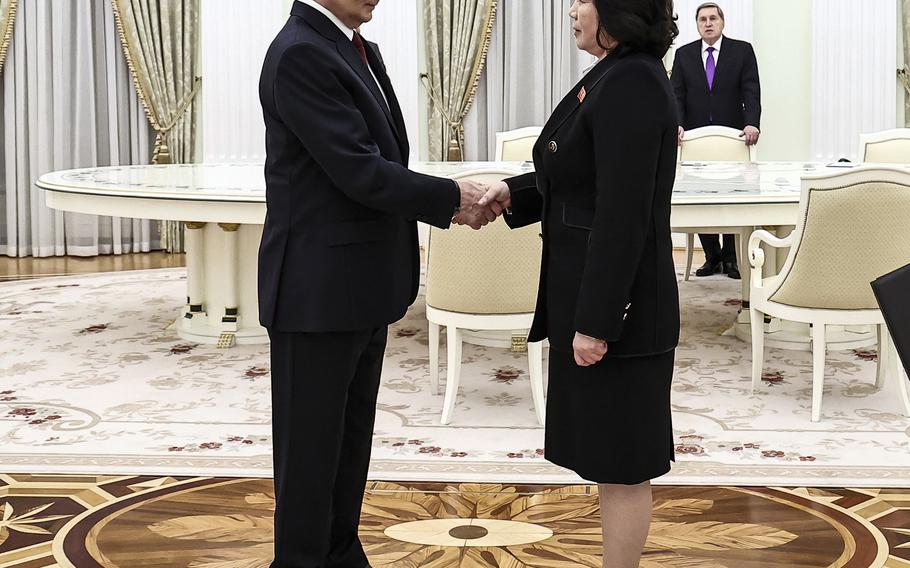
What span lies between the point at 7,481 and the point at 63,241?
565 centimetres

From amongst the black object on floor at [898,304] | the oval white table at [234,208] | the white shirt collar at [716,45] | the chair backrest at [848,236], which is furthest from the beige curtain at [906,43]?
the black object on floor at [898,304]

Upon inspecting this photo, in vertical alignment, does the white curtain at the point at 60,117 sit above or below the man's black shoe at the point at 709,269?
above

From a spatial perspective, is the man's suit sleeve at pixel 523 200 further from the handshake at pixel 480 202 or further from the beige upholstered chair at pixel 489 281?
the beige upholstered chair at pixel 489 281

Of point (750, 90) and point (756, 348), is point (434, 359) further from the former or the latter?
point (750, 90)

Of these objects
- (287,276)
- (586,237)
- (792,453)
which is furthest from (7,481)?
(792,453)

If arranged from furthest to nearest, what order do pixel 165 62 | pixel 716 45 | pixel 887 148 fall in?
pixel 165 62
pixel 716 45
pixel 887 148

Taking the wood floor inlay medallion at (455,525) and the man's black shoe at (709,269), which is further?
the man's black shoe at (709,269)

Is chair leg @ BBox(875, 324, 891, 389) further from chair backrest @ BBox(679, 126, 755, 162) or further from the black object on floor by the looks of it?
the black object on floor

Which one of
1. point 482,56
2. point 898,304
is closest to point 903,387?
point 898,304

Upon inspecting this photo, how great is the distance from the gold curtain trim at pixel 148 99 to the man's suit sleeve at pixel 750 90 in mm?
4166

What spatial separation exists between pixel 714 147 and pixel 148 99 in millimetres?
4403

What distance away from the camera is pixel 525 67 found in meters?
8.85

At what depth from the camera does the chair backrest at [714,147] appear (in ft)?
23.0

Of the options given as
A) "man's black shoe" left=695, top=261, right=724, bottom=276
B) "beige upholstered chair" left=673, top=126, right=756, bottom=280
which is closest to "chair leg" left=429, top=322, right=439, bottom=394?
"beige upholstered chair" left=673, top=126, right=756, bottom=280
